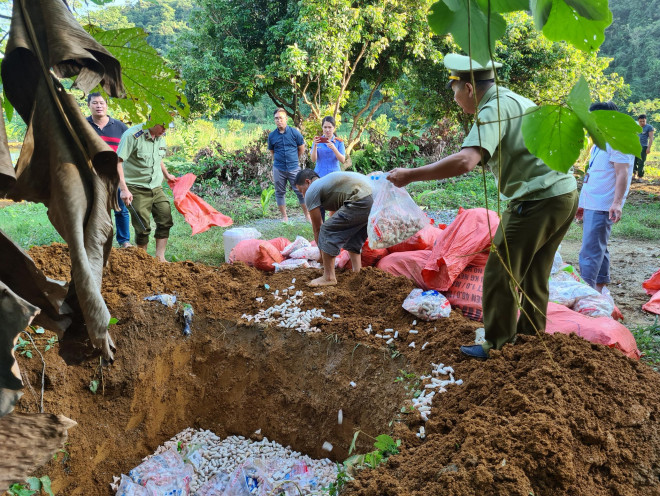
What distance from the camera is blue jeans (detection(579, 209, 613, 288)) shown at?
13.3 feet

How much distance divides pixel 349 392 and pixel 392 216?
126 centimetres

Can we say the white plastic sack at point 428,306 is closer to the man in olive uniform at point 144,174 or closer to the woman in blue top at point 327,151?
the man in olive uniform at point 144,174

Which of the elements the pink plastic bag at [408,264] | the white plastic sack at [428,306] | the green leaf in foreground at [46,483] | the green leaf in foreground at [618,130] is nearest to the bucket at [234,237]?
the pink plastic bag at [408,264]

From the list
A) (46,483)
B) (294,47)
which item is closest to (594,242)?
(46,483)

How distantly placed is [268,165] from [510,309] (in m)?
9.36

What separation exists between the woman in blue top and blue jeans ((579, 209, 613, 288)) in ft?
11.2

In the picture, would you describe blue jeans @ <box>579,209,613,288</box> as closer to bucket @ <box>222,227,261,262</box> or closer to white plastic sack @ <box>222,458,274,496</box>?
white plastic sack @ <box>222,458,274,496</box>

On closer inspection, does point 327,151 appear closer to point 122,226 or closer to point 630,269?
point 122,226

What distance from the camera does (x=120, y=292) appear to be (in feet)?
12.4

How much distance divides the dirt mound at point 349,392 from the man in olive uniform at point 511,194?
0.91 ft

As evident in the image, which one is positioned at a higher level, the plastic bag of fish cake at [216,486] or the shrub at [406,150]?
the plastic bag of fish cake at [216,486]

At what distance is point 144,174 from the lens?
4.78 m

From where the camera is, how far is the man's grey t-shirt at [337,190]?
13.4ft

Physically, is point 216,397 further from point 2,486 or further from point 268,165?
point 268,165
